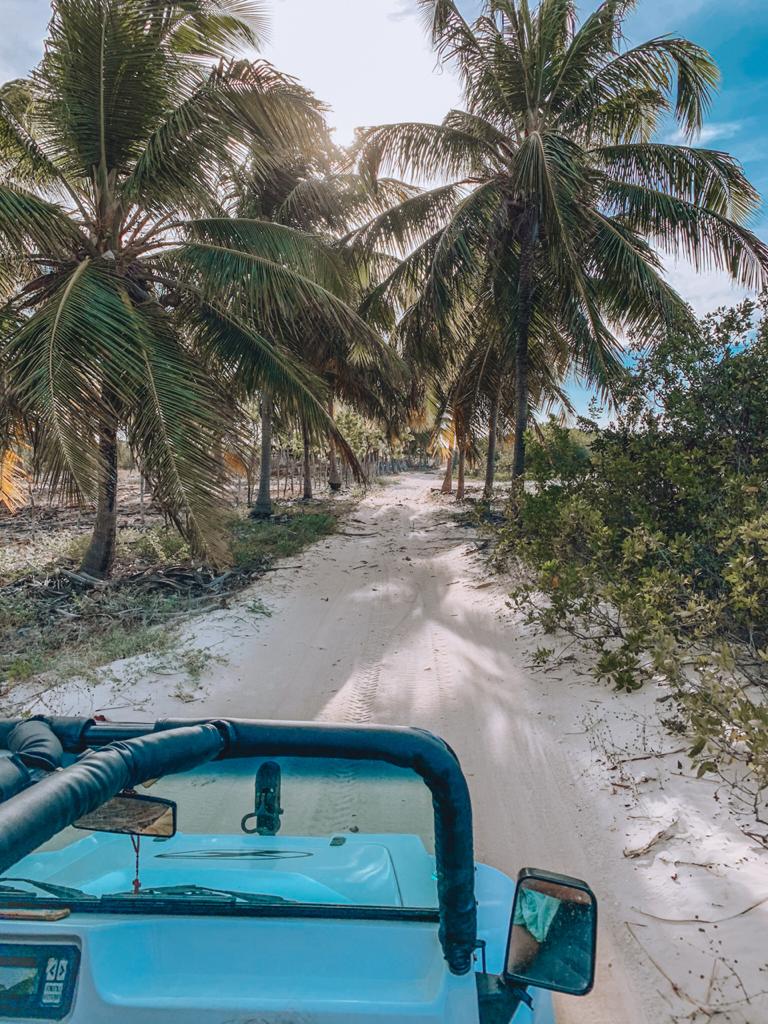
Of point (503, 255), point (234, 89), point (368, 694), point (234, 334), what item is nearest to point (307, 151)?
point (234, 89)

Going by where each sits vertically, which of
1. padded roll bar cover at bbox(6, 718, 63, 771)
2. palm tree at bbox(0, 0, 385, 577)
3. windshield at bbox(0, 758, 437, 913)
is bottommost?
windshield at bbox(0, 758, 437, 913)

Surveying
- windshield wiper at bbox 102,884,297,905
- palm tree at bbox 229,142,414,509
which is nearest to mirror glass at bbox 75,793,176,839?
windshield wiper at bbox 102,884,297,905

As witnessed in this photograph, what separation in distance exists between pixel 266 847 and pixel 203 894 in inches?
14.4

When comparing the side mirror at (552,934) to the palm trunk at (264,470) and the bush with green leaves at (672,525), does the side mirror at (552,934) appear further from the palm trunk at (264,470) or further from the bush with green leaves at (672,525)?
the palm trunk at (264,470)

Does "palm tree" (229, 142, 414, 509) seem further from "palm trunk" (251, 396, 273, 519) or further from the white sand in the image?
the white sand

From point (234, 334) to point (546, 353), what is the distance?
29.3 ft

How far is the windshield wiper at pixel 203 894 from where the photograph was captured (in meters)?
1.42

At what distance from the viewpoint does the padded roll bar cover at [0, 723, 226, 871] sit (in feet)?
2.57

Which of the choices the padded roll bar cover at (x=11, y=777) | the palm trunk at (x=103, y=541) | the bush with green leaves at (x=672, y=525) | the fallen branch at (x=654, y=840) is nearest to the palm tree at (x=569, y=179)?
the bush with green leaves at (x=672, y=525)

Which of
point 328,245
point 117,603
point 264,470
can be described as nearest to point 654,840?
point 117,603

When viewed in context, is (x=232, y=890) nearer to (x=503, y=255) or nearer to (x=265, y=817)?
(x=265, y=817)

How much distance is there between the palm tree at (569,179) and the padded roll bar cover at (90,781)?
30.6 feet

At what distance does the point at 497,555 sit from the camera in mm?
9266

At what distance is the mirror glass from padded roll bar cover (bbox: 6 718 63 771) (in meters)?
0.23
